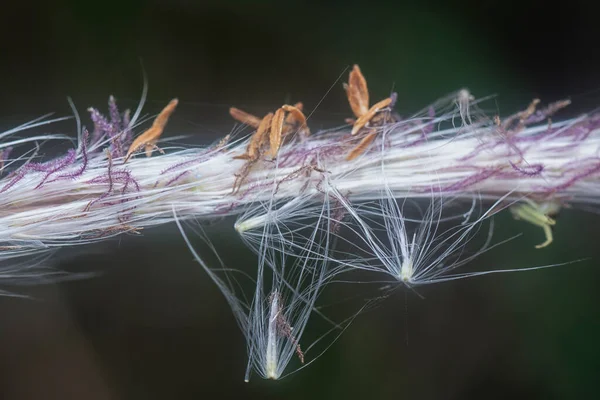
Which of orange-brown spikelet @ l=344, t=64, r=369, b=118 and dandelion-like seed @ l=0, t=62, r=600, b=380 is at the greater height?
orange-brown spikelet @ l=344, t=64, r=369, b=118

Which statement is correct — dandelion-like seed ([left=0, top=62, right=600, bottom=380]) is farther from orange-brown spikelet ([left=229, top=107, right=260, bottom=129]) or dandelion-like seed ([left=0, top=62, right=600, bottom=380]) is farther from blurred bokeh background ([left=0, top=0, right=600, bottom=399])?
blurred bokeh background ([left=0, top=0, right=600, bottom=399])

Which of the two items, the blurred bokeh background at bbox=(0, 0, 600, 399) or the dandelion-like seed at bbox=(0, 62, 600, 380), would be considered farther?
the blurred bokeh background at bbox=(0, 0, 600, 399)

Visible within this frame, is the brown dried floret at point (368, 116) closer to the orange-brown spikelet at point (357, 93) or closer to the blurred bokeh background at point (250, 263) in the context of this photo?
the orange-brown spikelet at point (357, 93)

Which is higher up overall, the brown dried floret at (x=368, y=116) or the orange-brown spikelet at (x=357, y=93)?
the orange-brown spikelet at (x=357, y=93)

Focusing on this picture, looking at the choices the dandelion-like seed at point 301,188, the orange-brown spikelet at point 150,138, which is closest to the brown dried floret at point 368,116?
the dandelion-like seed at point 301,188

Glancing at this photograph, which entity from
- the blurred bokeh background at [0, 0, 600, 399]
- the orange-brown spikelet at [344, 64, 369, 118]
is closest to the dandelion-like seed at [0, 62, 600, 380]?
the orange-brown spikelet at [344, 64, 369, 118]

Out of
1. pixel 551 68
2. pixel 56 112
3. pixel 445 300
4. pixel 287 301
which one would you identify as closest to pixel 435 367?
pixel 445 300

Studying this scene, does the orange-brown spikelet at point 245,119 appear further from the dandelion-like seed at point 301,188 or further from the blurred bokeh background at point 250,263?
the blurred bokeh background at point 250,263

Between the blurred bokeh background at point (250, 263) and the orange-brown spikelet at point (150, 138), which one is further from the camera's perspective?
the blurred bokeh background at point (250, 263)

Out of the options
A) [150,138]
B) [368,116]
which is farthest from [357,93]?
[150,138]
